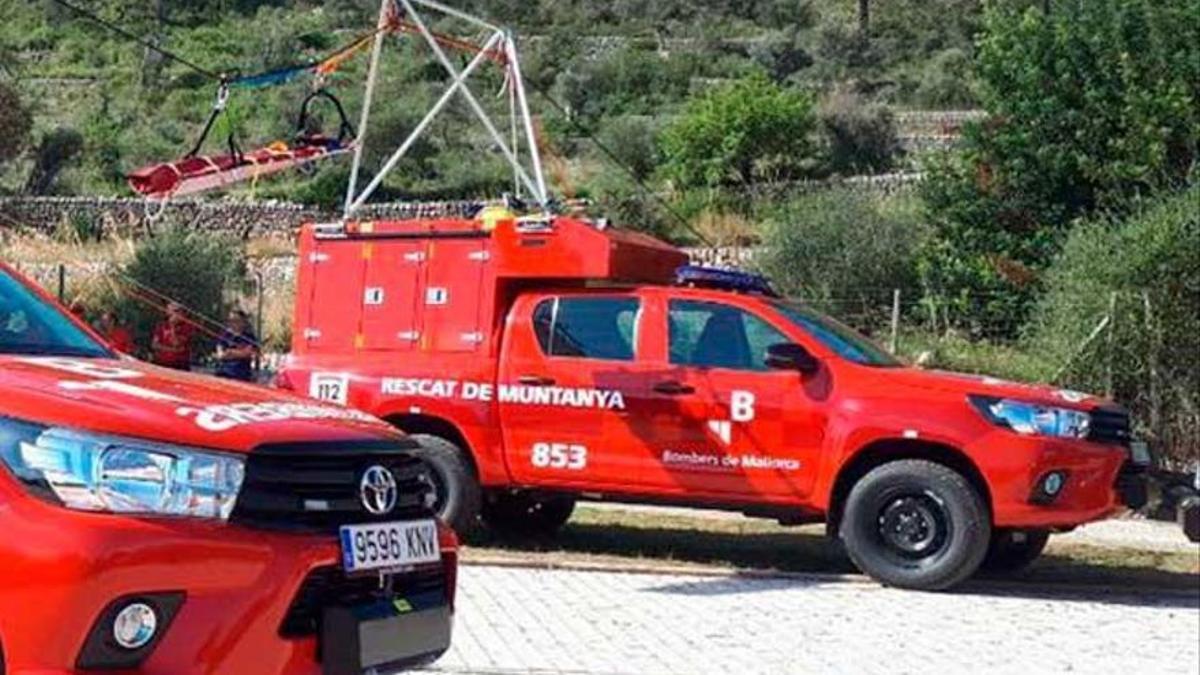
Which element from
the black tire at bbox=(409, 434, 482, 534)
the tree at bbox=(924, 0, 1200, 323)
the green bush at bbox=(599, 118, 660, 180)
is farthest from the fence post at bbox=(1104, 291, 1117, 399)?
the green bush at bbox=(599, 118, 660, 180)

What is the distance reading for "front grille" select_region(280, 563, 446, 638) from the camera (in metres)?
5.13

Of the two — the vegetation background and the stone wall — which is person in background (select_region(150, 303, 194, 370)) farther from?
the stone wall

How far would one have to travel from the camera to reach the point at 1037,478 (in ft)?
34.8

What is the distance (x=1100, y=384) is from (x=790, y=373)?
5.97m

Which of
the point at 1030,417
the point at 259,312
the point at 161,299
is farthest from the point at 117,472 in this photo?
the point at 161,299

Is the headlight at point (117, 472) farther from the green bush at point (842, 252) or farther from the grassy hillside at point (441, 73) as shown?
the grassy hillside at point (441, 73)

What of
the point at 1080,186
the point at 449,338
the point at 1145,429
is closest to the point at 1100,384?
the point at 1145,429

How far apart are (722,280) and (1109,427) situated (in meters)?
2.56

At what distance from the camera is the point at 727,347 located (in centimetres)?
1133

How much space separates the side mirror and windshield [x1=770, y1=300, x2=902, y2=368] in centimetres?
21

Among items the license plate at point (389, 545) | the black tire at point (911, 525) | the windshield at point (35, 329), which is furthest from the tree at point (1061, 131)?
the license plate at point (389, 545)

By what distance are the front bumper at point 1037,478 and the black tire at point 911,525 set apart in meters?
0.16

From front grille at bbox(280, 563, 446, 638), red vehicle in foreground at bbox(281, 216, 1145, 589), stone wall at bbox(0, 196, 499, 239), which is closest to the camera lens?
front grille at bbox(280, 563, 446, 638)

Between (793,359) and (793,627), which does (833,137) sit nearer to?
(793,359)
